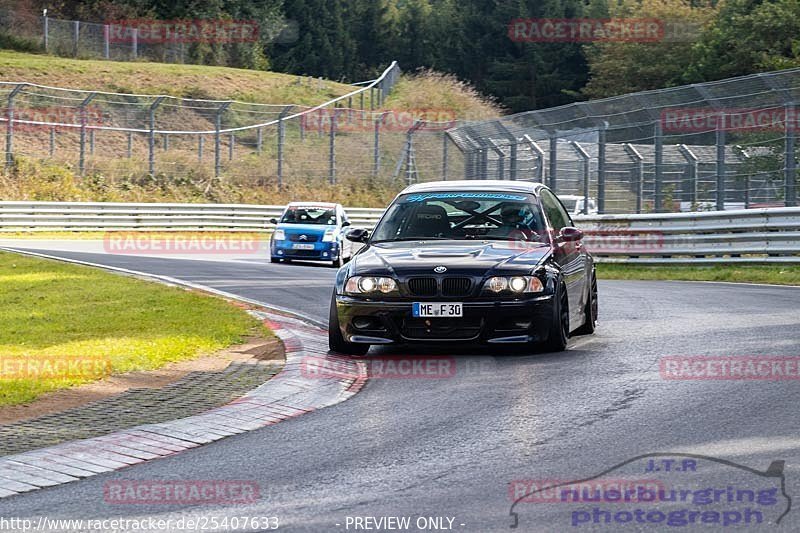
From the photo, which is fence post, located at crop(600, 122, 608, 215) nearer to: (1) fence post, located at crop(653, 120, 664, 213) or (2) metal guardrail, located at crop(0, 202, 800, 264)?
(2) metal guardrail, located at crop(0, 202, 800, 264)

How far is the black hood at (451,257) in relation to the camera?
10906 millimetres

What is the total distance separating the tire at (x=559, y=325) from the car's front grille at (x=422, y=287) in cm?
102

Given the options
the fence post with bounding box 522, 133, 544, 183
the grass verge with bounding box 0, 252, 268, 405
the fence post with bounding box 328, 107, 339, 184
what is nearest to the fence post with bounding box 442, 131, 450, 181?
the fence post with bounding box 328, 107, 339, 184

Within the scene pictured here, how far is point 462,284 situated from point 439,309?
0.94 ft

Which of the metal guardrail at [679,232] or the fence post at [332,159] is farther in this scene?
the fence post at [332,159]

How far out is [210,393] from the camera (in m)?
9.42

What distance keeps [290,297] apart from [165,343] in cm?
527

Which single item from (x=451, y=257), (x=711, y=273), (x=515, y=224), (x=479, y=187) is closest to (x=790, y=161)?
(x=711, y=273)

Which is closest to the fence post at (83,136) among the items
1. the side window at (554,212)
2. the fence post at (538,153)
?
the fence post at (538,153)

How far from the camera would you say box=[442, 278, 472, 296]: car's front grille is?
35.5 feet

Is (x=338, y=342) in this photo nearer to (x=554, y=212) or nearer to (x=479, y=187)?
(x=479, y=187)

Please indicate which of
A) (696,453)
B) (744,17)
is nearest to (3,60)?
(744,17)

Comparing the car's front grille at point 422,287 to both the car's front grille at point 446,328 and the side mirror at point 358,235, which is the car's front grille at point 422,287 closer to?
the car's front grille at point 446,328

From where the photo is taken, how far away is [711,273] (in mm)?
22594
